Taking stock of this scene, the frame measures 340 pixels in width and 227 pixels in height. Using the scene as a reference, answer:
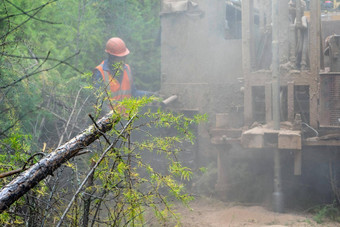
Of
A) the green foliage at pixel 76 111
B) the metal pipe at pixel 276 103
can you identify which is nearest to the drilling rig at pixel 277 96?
the metal pipe at pixel 276 103

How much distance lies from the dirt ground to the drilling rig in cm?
32

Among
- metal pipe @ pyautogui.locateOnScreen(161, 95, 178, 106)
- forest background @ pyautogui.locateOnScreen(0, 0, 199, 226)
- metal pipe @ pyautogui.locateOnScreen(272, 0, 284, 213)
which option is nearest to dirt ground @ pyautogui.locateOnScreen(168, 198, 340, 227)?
metal pipe @ pyautogui.locateOnScreen(272, 0, 284, 213)

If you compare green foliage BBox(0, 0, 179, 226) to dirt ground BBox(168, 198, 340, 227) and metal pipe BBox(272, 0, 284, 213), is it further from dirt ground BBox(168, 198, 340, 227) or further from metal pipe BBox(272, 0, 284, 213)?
metal pipe BBox(272, 0, 284, 213)

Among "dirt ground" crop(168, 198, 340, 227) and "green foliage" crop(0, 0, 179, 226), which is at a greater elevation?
"green foliage" crop(0, 0, 179, 226)

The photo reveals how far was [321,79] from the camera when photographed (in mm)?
7012

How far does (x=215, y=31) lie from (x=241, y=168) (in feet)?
10.6

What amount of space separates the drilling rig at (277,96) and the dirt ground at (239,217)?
0.32 m

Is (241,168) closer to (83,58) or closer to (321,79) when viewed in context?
(321,79)

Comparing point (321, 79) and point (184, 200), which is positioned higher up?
point (321, 79)

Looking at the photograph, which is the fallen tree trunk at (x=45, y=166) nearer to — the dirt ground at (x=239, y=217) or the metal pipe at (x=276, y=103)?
the dirt ground at (x=239, y=217)

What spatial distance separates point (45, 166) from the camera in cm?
331

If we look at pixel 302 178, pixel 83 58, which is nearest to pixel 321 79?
pixel 302 178

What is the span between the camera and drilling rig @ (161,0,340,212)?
6.89 m

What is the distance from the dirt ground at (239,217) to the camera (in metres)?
6.32
